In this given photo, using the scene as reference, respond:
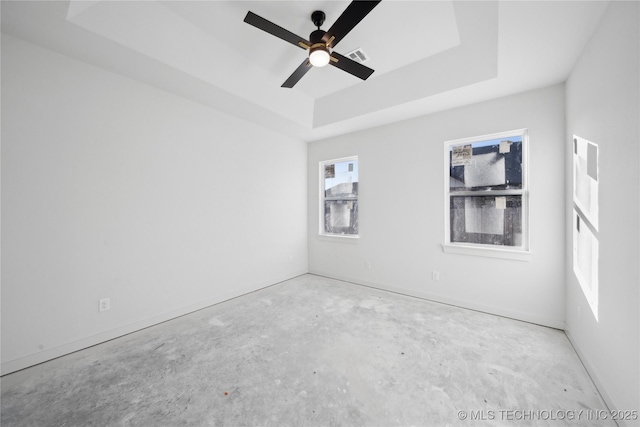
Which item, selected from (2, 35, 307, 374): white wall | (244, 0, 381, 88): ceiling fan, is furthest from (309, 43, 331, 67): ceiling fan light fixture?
(2, 35, 307, 374): white wall

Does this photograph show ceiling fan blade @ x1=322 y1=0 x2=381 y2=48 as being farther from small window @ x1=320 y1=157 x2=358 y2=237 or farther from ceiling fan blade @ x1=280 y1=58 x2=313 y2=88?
small window @ x1=320 y1=157 x2=358 y2=237

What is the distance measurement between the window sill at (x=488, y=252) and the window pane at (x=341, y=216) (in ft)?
5.14

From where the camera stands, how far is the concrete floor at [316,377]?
1532mm

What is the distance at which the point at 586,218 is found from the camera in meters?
2.08

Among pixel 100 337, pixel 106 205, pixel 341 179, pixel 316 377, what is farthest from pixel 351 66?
pixel 100 337

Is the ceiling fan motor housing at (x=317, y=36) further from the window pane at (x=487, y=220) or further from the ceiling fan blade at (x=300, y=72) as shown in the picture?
the window pane at (x=487, y=220)

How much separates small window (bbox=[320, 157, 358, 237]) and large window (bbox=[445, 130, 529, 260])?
61.0 inches

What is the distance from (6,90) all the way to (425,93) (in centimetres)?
393

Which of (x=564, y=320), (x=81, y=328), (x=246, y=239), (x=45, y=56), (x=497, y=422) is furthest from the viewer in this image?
(x=246, y=239)

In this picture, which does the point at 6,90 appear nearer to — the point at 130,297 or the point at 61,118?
the point at 61,118

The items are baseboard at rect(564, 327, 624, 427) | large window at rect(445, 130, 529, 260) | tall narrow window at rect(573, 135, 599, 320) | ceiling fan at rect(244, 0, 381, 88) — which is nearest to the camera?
baseboard at rect(564, 327, 624, 427)

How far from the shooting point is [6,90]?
196 centimetres

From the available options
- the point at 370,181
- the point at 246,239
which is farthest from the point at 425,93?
the point at 246,239

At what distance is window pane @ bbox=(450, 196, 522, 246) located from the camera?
2949 millimetres
